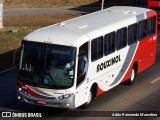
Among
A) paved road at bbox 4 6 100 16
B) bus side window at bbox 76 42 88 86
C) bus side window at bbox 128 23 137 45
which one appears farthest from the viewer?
paved road at bbox 4 6 100 16

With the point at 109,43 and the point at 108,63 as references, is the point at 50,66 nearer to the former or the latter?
the point at 108,63

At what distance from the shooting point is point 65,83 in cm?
1692

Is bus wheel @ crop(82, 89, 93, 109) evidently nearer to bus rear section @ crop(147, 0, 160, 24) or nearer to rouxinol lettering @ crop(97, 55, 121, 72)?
rouxinol lettering @ crop(97, 55, 121, 72)

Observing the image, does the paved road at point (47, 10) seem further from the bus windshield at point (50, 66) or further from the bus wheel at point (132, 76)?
the bus windshield at point (50, 66)

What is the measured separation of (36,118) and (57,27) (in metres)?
3.45

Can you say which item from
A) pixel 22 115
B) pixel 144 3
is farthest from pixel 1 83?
pixel 144 3

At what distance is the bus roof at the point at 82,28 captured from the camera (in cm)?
1720

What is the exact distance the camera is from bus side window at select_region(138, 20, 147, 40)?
22347 mm

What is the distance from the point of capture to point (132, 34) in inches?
851

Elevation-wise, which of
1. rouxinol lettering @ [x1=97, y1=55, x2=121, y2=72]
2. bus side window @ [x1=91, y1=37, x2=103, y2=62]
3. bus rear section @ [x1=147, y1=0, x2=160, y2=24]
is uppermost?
bus side window @ [x1=91, y1=37, x2=103, y2=62]

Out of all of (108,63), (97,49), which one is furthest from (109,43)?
(97,49)

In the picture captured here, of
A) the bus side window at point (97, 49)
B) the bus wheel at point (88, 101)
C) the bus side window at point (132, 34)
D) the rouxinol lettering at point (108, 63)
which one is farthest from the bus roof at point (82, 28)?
the bus wheel at point (88, 101)

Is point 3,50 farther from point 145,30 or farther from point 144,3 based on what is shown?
point 144,3

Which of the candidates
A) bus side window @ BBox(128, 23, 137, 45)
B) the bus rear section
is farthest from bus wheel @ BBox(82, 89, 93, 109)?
the bus rear section
